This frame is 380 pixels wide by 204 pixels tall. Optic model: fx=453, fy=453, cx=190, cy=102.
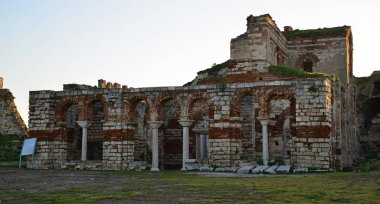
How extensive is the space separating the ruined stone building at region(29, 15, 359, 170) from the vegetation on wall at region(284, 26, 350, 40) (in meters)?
0.06

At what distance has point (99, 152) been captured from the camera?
1024 inches

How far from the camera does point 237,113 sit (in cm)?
2031

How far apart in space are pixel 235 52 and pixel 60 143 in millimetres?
10633

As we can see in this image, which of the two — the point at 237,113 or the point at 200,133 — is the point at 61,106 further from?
the point at 237,113

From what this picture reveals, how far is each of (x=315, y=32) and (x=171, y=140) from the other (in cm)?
1144

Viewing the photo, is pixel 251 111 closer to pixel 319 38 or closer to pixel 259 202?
pixel 319 38

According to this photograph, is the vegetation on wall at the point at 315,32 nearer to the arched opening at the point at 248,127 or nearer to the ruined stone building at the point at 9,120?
the arched opening at the point at 248,127

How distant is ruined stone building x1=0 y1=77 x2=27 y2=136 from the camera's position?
101 ft

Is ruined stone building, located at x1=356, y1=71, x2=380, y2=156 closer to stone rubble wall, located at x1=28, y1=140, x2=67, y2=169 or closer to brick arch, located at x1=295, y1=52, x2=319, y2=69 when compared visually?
brick arch, located at x1=295, y1=52, x2=319, y2=69

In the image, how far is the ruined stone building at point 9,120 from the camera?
30.8 metres

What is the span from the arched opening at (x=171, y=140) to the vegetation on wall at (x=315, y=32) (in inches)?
364

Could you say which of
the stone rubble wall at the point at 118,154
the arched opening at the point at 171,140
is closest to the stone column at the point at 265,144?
the stone rubble wall at the point at 118,154

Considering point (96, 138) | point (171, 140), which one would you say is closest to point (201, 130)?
point (171, 140)

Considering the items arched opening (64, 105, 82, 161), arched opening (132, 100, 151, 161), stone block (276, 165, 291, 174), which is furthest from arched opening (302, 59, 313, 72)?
arched opening (64, 105, 82, 161)
